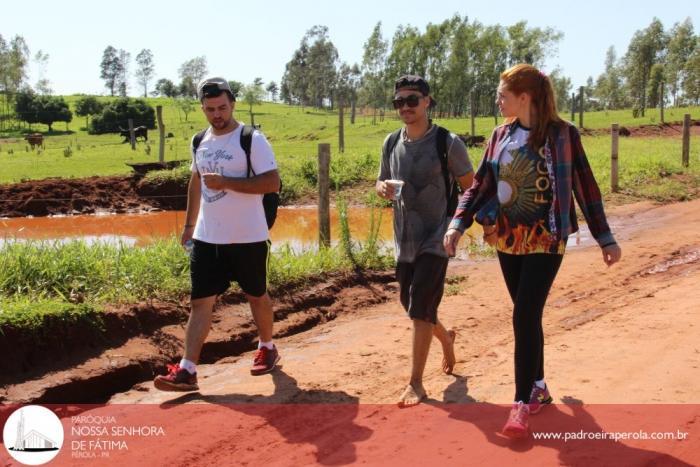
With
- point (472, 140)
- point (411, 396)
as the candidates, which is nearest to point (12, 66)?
point (472, 140)

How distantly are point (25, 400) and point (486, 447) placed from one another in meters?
2.96

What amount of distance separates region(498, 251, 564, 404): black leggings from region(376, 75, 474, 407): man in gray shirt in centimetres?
64

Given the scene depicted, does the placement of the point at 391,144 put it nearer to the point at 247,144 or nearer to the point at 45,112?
the point at 247,144

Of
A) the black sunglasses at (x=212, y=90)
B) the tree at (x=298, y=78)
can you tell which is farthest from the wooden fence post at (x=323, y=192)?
the tree at (x=298, y=78)

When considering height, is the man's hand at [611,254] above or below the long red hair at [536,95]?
below

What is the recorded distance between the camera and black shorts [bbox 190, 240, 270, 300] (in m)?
5.06

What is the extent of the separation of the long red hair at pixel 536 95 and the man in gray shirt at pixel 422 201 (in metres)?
0.70

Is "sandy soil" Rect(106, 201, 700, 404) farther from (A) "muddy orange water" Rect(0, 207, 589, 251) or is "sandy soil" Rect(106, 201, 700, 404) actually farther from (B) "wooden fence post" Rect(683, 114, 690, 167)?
(B) "wooden fence post" Rect(683, 114, 690, 167)

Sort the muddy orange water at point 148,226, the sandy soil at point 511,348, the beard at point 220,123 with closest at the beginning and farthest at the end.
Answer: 1. the sandy soil at point 511,348
2. the beard at point 220,123
3. the muddy orange water at point 148,226

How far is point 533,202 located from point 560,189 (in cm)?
15

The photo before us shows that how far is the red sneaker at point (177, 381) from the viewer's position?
486cm

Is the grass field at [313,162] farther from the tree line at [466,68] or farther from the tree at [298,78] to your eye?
the tree at [298,78]

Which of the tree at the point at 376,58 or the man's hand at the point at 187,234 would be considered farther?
the tree at the point at 376,58

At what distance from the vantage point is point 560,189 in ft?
13.0
